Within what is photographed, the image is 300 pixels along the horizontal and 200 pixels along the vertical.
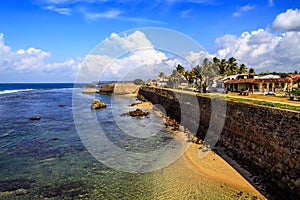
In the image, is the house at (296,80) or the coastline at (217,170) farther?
the house at (296,80)

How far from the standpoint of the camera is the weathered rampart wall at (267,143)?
1211 centimetres

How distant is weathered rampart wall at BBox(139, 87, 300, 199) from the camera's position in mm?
12109

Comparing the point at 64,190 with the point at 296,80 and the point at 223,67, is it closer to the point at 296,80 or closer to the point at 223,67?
the point at 296,80

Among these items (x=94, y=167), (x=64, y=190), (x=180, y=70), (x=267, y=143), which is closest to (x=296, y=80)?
(x=267, y=143)

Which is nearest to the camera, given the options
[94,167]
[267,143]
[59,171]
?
[267,143]

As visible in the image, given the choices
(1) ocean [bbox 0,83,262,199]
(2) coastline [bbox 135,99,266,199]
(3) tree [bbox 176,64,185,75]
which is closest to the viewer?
(1) ocean [bbox 0,83,262,199]

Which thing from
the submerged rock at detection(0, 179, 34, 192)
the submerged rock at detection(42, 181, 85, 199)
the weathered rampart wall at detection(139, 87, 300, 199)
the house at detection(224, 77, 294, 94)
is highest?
the house at detection(224, 77, 294, 94)

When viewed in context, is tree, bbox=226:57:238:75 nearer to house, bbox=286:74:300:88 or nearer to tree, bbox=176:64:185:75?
tree, bbox=176:64:185:75

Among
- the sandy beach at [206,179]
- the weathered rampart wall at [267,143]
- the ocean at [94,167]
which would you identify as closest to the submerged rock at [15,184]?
the ocean at [94,167]

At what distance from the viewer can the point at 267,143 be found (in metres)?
14.3

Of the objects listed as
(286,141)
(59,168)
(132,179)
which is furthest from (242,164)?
(59,168)

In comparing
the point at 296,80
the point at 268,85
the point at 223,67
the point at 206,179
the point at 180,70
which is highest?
the point at 223,67

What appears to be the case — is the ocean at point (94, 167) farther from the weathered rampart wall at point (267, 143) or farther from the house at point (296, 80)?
the house at point (296, 80)

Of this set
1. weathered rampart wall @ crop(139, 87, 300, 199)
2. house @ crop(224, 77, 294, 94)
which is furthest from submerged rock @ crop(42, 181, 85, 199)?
house @ crop(224, 77, 294, 94)
